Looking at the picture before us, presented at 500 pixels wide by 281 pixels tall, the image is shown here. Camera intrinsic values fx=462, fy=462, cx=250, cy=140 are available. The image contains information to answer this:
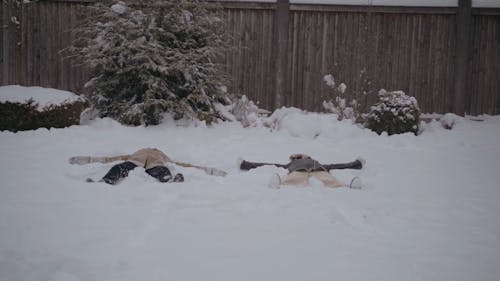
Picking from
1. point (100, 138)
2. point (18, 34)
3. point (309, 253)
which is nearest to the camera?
point (309, 253)

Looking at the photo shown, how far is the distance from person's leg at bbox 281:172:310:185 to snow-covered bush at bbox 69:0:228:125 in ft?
10.8

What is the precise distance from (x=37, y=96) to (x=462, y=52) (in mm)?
7504

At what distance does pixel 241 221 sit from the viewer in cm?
303

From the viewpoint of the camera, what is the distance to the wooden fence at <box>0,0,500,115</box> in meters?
8.87

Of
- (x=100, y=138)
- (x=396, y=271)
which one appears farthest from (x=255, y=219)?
(x=100, y=138)

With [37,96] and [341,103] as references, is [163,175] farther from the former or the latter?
[341,103]

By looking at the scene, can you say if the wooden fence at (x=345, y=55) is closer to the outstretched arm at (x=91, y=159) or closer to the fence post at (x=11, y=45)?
the fence post at (x=11, y=45)

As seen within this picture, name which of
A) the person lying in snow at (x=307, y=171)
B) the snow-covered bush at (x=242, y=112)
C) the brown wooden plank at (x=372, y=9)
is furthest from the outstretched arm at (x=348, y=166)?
the brown wooden plank at (x=372, y=9)

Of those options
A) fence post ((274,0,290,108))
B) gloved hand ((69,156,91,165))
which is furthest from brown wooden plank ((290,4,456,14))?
gloved hand ((69,156,91,165))

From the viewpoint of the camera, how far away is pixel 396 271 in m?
2.31

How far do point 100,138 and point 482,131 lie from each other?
5672 mm

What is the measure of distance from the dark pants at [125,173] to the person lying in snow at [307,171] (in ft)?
3.02

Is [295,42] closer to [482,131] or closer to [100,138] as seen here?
[482,131]

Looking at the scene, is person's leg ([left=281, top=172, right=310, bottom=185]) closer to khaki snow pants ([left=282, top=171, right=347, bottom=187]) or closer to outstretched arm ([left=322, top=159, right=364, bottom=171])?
khaki snow pants ([left=282, top=171, right=347, bottom=187])
